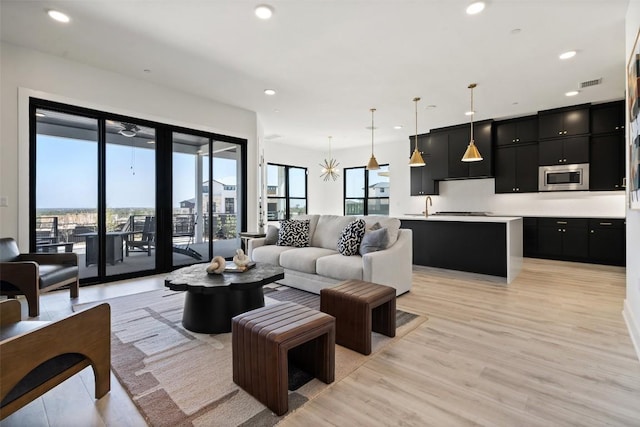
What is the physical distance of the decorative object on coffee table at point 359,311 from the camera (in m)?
2.27

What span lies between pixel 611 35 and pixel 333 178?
7193 mm

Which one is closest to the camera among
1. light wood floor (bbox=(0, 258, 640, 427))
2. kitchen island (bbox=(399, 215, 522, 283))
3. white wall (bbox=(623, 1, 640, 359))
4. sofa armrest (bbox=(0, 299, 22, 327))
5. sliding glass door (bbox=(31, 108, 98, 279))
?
light wood floor (bbox=(0, 258, 640, 427))

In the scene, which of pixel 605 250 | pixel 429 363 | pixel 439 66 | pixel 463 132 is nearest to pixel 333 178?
pixel 463 132

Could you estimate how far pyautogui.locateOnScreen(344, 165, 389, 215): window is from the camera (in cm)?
903

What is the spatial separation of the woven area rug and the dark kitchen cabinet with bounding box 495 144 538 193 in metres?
4.84

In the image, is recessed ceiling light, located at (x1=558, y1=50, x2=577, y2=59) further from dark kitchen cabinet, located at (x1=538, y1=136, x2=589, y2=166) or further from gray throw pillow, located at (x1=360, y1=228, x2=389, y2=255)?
gray throw pillow, located at (x1=360, y1=228, x2=389, y2=255)

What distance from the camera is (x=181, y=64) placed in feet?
12.9

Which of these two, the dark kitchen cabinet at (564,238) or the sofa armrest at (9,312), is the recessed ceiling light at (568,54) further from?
the sofa armrest at (9,312)

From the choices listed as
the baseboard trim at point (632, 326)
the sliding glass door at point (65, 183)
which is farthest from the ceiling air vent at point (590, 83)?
the sliding glass door at point (65, 183)

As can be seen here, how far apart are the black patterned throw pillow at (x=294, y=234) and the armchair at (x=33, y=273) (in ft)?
8.09

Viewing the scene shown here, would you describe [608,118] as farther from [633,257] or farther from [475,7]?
[475,7]

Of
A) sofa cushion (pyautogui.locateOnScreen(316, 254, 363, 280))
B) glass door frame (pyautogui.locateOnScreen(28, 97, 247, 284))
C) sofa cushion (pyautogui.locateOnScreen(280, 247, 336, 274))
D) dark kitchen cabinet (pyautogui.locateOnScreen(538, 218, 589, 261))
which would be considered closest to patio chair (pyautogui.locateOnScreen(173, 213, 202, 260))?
glass door frame (pyautogui.locateOnScreen(28, 97, 247, 284))

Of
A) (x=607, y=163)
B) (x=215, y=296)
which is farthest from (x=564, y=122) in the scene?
(x=215, y=296)

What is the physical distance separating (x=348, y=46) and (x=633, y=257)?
3.41 meters
